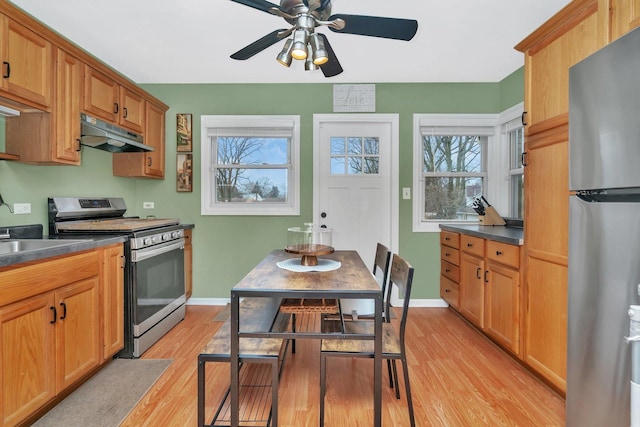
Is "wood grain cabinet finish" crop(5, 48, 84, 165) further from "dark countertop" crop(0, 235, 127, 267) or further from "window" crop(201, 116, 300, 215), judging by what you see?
"window" crop(201, 116, 300, 215)

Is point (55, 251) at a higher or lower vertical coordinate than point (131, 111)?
lower

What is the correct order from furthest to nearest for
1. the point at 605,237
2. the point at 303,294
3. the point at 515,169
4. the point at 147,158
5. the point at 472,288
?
the point at 515,169 → the point at 147,158 → the point at 472,288 → the point at 303,294 → the point at 605,237

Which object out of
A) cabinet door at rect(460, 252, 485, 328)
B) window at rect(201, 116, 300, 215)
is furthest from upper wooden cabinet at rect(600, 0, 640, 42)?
window at rect(201, 116, 300, 215)

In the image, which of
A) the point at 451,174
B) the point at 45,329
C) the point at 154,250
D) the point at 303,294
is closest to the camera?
the point at 303,294

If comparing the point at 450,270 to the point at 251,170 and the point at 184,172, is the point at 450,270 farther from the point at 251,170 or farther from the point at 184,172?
the point at 184,172

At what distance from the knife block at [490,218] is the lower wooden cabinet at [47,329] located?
333 centimetres

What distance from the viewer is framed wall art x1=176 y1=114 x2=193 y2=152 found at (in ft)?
11.5

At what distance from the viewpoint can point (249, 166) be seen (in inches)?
140

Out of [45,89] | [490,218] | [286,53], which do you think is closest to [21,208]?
[45,89]

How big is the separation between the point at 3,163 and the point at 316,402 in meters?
2.55

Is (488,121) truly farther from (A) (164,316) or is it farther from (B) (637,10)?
(A) (164,316)

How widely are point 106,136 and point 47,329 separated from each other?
1.45 m

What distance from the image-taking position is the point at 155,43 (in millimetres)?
2682

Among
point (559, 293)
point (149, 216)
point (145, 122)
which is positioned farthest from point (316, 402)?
point (145, 122)
